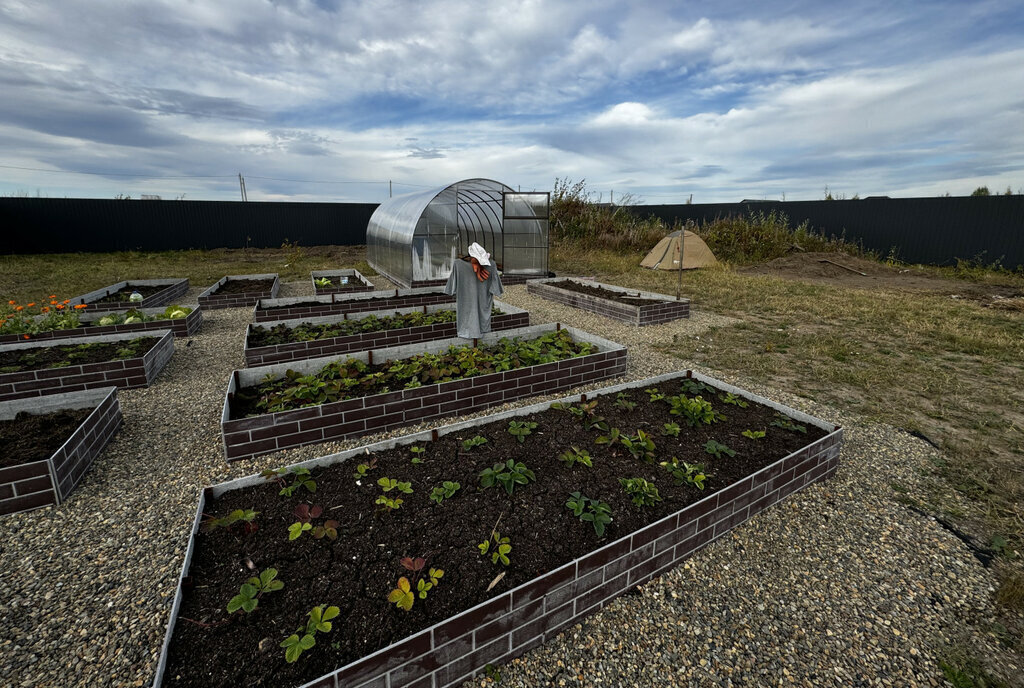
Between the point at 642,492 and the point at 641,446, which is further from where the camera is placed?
the point at 641,446

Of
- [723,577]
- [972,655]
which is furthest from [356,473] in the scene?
[972,655]

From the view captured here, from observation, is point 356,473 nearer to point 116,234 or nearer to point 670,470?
point 670,470

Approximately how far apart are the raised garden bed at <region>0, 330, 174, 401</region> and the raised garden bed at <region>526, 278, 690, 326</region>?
7124 millimetres

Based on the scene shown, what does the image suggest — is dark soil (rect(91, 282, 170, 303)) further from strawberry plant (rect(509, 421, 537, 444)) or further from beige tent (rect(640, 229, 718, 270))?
beige tent (rect(640, 229, 718, 270))

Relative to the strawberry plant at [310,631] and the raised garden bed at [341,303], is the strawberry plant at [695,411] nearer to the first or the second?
the strawberry plant at [310,631]

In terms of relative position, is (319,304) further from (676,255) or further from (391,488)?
(676,255)

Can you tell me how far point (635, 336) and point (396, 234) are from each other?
7.20m

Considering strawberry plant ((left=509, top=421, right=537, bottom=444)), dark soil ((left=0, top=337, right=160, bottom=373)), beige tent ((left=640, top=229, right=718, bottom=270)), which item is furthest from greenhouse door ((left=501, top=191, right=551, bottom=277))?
strawberry plant ((left=509, top=421, right=537, bottom=444))

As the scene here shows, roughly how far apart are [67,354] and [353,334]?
3.32 meters

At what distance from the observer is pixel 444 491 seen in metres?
2.97

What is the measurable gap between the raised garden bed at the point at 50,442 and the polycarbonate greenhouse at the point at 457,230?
7.47 m

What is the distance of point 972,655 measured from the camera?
2.26m

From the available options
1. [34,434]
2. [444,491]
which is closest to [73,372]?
[34,434]

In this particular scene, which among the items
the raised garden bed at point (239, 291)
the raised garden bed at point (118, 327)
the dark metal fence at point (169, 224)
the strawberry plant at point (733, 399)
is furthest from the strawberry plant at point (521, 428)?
the dark metal fence at point (169, 224)
